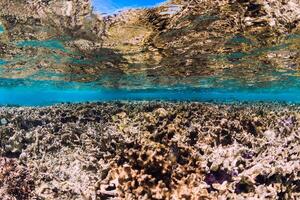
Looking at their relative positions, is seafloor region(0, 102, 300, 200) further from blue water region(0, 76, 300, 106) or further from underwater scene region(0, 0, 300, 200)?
blue water region(0, 76, 300, 106)

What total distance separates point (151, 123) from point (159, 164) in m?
2.73

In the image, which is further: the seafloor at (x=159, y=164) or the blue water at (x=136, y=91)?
the blue water at (x=136, y=91)

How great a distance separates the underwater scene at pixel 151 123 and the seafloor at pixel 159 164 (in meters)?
0.02

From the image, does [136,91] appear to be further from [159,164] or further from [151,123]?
[159,164]

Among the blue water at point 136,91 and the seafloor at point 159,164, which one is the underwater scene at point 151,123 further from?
the blue water at point 136,91

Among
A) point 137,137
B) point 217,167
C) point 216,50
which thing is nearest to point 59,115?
point 137,137

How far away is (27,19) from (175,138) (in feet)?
27.7

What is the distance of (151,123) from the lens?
8.35m

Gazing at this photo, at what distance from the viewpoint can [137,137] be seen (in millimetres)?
6453

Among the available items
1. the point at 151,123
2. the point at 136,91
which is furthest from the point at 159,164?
the point at 136,91

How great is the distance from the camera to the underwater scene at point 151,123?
571cm

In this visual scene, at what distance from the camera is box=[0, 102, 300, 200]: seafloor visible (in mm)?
5461

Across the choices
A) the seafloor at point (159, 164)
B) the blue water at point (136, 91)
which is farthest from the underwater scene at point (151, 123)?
the blue water at point (136, 91)

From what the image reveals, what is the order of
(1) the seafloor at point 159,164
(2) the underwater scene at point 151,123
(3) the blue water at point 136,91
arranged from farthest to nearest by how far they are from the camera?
(3) the blue water at point 136,91, (2) the underwater scene at point 151,123, (1) the seafloor at point 159,164
